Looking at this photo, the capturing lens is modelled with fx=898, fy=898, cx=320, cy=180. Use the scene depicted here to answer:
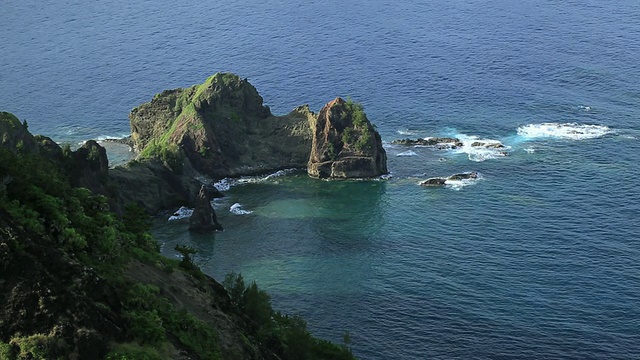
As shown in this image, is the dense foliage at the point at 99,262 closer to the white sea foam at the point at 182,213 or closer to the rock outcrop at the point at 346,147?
the white sea foam at the point at 182,213

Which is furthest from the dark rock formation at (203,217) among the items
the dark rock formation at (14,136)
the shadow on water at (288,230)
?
the dark rock formation at (14,136)

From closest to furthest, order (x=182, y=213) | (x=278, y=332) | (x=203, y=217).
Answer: (x=278, y=332)
(x=203, y=217)
(x=182, y=213)

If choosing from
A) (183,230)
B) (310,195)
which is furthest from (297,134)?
(183,230)

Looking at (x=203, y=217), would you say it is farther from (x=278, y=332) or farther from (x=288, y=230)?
(x=278, y=332)

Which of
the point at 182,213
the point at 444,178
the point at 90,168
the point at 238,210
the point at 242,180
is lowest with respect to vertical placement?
the point at 238,210

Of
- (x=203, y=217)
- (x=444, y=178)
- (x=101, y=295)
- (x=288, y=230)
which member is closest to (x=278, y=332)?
(x=101, y=295)

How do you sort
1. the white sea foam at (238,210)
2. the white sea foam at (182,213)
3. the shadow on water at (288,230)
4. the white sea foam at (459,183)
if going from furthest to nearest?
1. the white sea foam at (459,183)
2. the white sea foam at (238,210)
3. the white sea foam at (182,213)
4. the shadow on water at (288,230)

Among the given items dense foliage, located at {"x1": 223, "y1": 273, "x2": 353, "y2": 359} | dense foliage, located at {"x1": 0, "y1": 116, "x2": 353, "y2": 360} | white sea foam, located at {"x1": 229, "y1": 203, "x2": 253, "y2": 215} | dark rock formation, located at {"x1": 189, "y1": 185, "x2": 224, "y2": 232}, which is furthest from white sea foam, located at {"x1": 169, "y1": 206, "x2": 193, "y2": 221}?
dense foliage, located at {"x1": 0, "y1": 116, "x2": 353, "y2": 360}
